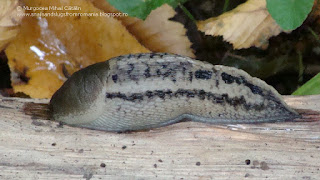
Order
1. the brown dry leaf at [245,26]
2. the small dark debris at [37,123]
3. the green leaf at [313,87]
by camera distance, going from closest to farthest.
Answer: the small dark debris at [37,123] < the green leaf at [313,87] < the brown dry leaf at [245,26]

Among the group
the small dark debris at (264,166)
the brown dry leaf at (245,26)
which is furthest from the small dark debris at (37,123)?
the brown dry leaf at (245,26)

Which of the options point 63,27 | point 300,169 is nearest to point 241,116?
point 300,169

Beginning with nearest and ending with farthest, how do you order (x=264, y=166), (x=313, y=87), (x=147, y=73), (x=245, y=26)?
1. (x=264, y=166)
2. (x=147, y=73)
3. (x=313, y=87)
4. (x=245, y=26)

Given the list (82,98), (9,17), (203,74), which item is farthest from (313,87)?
(9,17)

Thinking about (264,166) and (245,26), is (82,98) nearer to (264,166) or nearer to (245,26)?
(264,166)

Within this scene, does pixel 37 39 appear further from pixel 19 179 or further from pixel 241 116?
pixel 241 116

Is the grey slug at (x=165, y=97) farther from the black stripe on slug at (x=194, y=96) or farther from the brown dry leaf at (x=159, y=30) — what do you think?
the brown dry leaf at (x=159, y=30)

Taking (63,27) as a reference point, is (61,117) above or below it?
below
